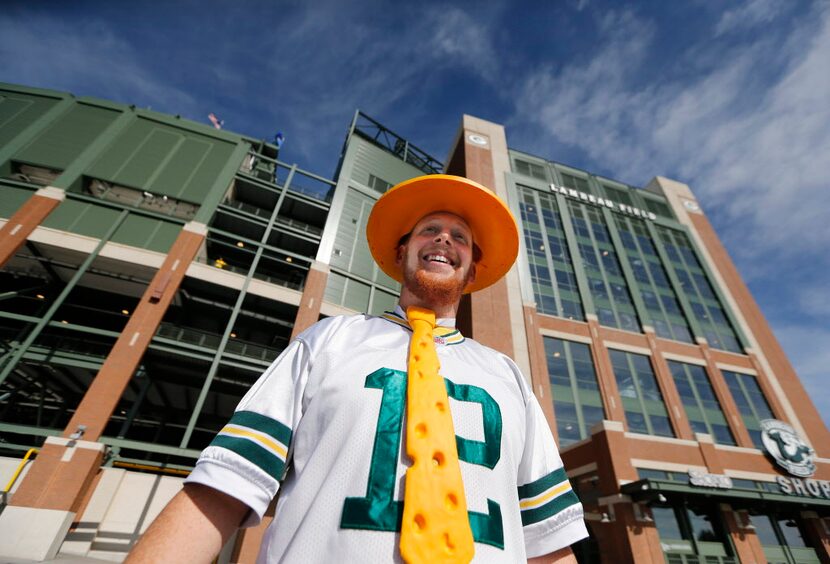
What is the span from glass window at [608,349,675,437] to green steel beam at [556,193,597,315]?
11.8ft

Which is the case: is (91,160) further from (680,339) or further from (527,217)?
(680,339)

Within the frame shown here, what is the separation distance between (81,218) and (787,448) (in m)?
39.6

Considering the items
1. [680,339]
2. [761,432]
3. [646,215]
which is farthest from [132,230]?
[646,215]

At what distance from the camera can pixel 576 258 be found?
2750 cm

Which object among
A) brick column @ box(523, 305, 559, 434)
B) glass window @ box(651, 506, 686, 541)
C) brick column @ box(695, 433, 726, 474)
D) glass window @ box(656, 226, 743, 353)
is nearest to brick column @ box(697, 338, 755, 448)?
glass window @ box(656, 226, 743, 353)

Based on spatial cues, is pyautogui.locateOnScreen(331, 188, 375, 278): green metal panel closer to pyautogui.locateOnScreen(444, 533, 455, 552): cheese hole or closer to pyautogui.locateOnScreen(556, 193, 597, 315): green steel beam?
pyautogui.locateOnScreen(556, 193, 597, 315): green steel beam

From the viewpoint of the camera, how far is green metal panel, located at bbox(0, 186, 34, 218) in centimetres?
1719

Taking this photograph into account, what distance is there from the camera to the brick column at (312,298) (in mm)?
19031

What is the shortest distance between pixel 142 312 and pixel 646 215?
38.8m

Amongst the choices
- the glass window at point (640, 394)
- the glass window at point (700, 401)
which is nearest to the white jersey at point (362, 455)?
the glass window at point (640, 394)

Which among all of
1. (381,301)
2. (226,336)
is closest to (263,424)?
(226,336)

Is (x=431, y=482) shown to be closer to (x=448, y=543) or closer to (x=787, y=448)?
(x=448, y=543)

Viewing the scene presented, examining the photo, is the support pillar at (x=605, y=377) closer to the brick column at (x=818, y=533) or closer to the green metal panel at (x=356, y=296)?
the brick column at (x=818, y=533)

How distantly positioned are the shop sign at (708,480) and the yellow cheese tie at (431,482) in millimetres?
20330
